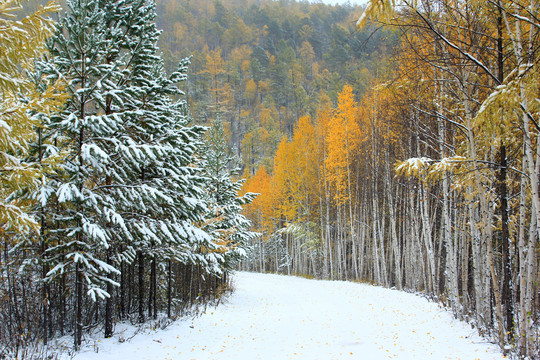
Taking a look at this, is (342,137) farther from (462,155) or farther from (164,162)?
(164,162)

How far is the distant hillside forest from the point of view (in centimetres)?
5000

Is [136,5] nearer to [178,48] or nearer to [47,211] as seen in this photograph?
[47,211]

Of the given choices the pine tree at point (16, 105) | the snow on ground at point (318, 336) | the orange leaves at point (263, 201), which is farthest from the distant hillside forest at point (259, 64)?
the pine tree at point (16, 105)

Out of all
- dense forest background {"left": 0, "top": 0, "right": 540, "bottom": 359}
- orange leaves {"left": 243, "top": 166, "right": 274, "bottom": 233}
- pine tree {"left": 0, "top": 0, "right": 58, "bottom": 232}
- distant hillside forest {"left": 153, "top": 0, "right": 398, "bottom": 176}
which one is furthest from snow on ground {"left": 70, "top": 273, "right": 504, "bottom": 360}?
orange leaves {"left": 243, "top": 166, "right": 274, "bottom": 233}

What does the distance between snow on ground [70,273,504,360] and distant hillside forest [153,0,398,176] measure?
1204 cm

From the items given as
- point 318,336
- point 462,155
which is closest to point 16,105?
point 318,336

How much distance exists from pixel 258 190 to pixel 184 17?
74503mm

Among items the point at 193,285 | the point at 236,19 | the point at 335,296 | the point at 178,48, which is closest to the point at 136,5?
the point at 193,285

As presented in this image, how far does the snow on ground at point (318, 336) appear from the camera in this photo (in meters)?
5.89

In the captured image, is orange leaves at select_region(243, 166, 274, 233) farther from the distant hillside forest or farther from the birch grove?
the distant hillside forest

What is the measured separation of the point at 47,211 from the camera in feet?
20.3

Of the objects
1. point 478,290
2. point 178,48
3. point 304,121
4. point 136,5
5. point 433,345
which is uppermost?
point 178,48

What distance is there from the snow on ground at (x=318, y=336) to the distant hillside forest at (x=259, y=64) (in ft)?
39.5

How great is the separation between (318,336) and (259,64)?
209 feet
